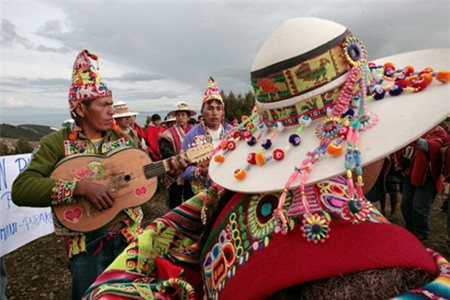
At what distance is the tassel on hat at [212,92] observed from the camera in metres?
4.31

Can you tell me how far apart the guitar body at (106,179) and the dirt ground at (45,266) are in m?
2.30

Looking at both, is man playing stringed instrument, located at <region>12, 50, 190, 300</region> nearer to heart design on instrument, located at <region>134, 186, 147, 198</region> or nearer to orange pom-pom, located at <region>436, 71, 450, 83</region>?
heart design on instrument, located at <region>134, 186, 147, 198</region>

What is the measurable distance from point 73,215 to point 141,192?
61 cm

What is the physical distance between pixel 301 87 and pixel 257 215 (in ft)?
1.40

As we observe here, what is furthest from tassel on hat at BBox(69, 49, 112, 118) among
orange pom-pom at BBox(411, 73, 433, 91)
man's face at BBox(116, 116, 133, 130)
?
man's face at BBox(116, 116, 133, 130)

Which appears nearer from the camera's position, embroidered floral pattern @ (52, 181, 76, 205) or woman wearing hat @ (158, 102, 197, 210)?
embroidered floral pattern @ (52, 181, 76, 205)

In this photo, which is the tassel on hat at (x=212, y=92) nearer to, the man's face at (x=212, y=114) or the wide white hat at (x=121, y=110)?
the man's face at (x=212, y=114)

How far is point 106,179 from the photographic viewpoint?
2.71 metres

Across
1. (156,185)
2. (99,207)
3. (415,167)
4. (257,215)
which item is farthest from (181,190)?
(257,215)

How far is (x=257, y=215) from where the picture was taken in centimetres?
97

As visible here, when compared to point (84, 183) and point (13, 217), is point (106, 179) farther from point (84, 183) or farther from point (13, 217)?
point (13, 217)

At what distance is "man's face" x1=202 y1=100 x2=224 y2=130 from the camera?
423 centimetres

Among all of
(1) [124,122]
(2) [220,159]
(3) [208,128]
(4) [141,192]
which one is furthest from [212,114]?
(1) [124,122]

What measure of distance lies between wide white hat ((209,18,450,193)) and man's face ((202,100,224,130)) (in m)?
3.20
